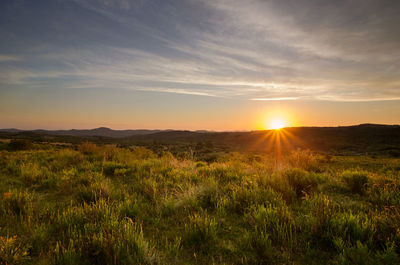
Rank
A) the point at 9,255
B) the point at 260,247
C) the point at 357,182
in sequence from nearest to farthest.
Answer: the point at 9,255 → the point at 260,247 → the point at 357,182

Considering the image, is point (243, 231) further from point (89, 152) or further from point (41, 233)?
point (89, 152)

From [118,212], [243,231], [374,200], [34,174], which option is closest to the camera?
[243,231]

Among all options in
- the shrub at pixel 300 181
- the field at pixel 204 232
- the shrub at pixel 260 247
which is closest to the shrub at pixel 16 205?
the field at pixel 204 232

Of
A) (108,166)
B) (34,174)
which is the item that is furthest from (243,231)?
(34,174)

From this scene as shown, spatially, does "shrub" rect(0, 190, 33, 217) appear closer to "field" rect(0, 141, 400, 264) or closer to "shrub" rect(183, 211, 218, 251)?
"field" rect(0, 141, 400, 264)

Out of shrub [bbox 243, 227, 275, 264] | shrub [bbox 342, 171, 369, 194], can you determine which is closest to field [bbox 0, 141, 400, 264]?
shrub [bbox 243, 227, 275, 264]

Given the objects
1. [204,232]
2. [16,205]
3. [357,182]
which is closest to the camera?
[204,232]

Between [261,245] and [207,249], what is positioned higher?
[261,245]

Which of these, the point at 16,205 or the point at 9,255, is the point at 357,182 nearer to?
the point at 9,255

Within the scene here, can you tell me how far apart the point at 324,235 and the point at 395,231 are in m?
0.88

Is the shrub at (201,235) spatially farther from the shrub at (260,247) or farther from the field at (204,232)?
the shrub at (260,247)

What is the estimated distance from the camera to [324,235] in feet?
8.12

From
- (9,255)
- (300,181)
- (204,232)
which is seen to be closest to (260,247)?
(204,232)

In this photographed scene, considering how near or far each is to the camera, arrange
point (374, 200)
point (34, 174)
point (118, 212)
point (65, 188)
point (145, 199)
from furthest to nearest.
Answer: point (34, 174), point (65, 188), point (145, 199), point (374, 200), point (118, 212)
